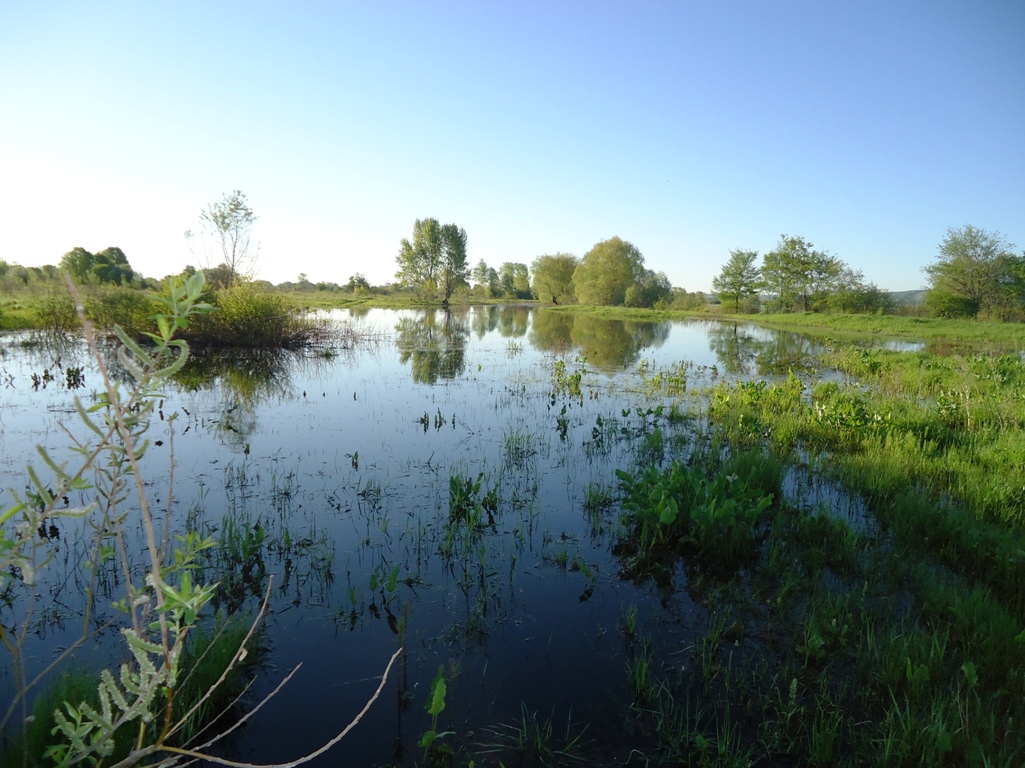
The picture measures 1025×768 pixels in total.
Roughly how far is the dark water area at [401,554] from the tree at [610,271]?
5577cm

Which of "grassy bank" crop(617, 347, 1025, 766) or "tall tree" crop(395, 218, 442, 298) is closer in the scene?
"grassy bank" crop(617, 347, 1025, 766)

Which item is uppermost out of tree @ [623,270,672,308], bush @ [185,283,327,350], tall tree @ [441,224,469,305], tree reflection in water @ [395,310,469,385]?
tall tree @ [441,224,469,305]

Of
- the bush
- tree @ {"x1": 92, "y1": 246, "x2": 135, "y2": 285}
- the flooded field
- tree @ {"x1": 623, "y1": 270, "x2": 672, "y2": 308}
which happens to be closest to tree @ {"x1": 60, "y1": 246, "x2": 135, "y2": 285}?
tree @ {"x1": 92, "y1": 246, "x2": 135, "y2": 285}

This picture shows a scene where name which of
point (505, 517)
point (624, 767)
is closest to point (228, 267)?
point (505, 517)

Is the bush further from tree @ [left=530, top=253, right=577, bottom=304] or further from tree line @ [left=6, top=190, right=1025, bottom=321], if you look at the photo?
tree @ [left=530, top=253, right=577, bottom=304]

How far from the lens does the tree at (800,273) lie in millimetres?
49344

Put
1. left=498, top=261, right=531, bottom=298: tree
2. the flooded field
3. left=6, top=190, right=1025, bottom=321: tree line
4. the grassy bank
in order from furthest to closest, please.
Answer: left=498, top=261, right=531, bottom=298: tree < left=6, top=190, right=1025, bottom=321: tree line < the flooded field < the grassy bank

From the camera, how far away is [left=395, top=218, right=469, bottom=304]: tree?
6925cm

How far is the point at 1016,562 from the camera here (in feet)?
13.6

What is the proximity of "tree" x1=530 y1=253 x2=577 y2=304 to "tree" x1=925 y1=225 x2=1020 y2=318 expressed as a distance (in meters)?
43.2

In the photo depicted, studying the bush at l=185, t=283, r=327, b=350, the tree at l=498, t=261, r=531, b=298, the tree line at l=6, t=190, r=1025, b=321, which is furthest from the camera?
the tree at l=498, t=261, r=531, b=298

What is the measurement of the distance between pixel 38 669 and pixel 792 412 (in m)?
10.3

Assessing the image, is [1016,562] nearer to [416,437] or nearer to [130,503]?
[416,437]

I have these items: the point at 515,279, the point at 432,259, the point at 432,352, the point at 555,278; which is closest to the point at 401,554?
the point at 432,352
